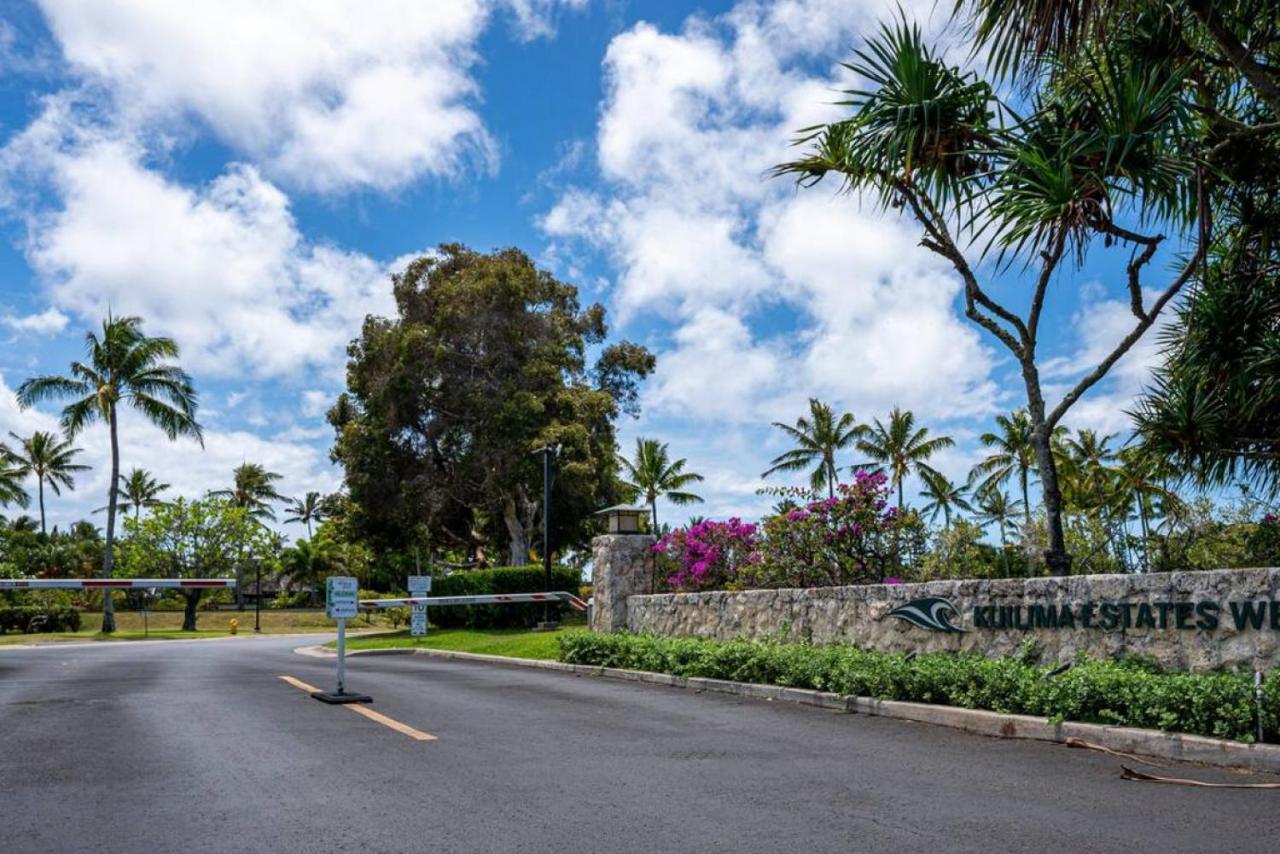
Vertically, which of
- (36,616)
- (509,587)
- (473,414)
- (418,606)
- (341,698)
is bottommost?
(36,616)

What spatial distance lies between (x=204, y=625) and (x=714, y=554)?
4619 cm

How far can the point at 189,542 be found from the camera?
52.6 metres

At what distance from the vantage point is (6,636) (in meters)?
39.8

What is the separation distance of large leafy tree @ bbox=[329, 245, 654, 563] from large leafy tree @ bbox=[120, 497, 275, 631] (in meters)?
18.8

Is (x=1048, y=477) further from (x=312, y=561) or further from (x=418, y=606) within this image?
(x=312, y=561)

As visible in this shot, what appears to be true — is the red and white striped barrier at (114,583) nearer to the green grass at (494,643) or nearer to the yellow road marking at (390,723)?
the yellow road marking at (390,723)

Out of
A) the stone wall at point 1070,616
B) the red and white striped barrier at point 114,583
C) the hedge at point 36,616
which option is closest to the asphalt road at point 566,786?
the stone wall at point 1070,616

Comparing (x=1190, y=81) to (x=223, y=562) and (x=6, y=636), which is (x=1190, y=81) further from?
(x=223, y=562)

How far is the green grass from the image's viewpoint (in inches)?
764

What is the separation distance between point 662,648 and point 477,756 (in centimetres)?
727

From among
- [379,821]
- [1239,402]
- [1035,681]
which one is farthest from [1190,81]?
[379,821]

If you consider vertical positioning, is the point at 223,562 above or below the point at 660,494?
below

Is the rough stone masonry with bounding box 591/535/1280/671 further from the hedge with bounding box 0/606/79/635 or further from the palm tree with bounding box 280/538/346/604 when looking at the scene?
the palm tree with bounding box 280/538/346/604

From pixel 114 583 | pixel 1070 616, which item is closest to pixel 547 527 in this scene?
pixel 114 583
